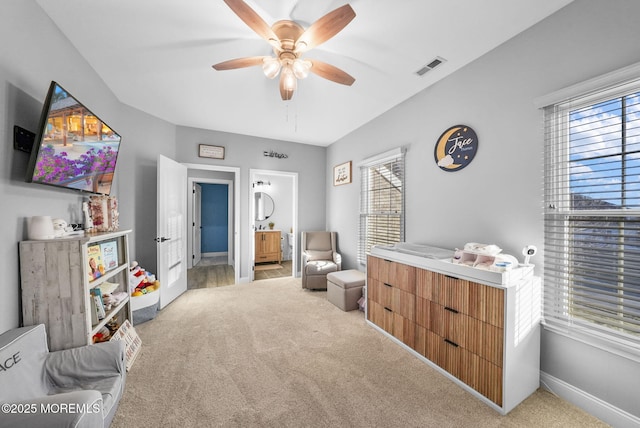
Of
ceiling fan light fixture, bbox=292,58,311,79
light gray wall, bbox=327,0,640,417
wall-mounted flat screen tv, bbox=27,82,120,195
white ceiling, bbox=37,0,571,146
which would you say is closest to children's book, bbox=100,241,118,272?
wall-mounted flat screen tv, bbox=27,82,120,195

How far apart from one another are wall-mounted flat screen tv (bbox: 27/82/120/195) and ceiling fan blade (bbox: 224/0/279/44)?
1145 millimetres

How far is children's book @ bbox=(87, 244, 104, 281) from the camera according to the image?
1.84 meters

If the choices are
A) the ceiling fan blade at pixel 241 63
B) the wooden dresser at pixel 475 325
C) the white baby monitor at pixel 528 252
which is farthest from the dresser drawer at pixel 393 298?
the ceiling fan blade at pixel 241 63

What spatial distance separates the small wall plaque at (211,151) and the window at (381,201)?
8.07 feet

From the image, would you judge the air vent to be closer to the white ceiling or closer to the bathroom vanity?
the white ceiling

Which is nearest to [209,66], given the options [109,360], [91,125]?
[91,125]

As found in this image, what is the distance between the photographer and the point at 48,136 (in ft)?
4.67

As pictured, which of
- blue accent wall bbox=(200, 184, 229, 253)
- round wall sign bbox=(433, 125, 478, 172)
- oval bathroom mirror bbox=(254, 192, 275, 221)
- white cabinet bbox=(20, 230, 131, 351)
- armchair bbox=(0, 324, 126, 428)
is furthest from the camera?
blue accent wall bbox=(200, 184, 229, 253)

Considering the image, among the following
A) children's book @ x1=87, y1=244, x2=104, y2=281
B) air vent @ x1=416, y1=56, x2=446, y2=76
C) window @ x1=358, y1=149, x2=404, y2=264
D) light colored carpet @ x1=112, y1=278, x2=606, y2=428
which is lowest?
light colored carpet @ x1=112, y1=278, x2=606, y2=428

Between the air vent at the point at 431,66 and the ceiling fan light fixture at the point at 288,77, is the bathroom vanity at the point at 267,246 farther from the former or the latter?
the air vent at the point at 431,66

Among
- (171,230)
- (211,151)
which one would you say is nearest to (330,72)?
(211,151)

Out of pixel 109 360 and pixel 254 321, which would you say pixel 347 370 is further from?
pixel 109 360

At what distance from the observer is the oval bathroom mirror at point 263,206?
6.17m

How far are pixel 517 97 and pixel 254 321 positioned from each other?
11.1 feet
